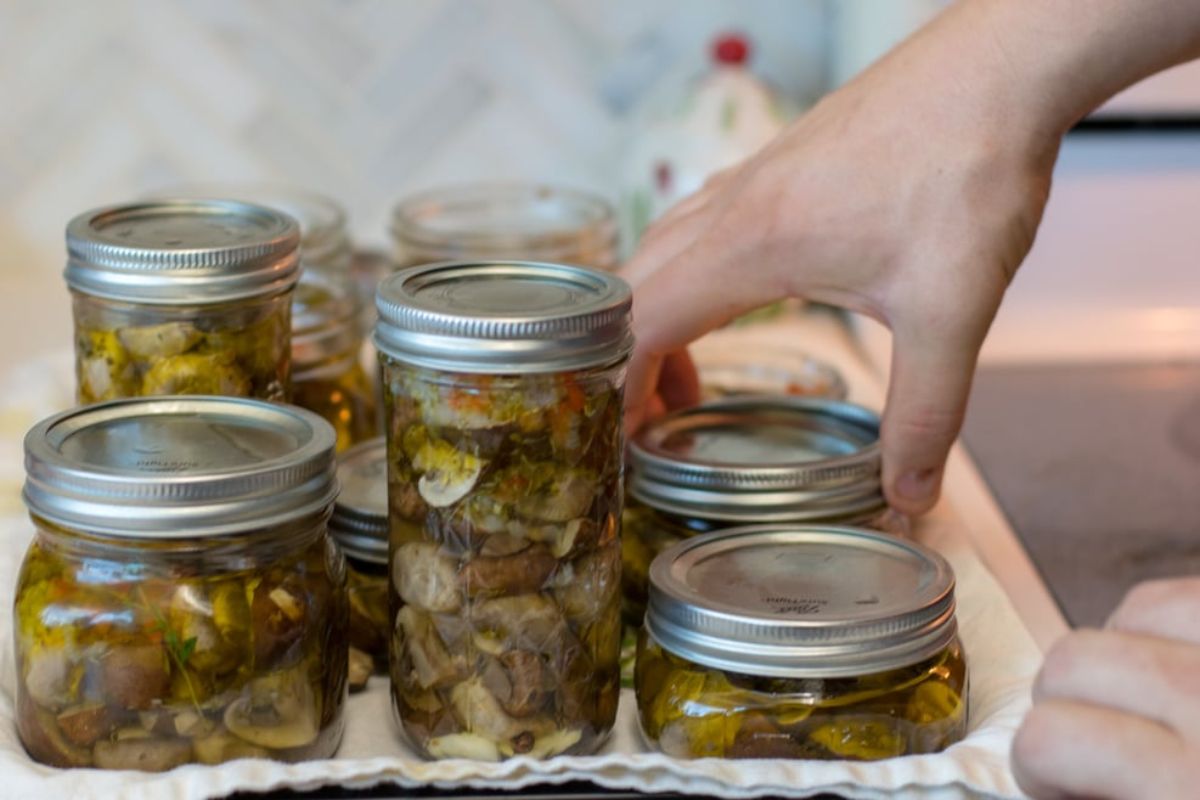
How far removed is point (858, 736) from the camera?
646 mm

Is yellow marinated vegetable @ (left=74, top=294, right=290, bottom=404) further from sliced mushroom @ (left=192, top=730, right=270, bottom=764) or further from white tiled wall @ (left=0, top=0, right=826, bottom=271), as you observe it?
white tiled wall @ (left=0, top=0, right=826, bottom=271)

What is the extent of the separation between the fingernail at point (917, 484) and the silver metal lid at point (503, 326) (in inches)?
9.3

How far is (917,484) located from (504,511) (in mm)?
296

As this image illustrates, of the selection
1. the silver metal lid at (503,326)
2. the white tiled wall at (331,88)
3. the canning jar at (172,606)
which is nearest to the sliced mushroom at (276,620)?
the canning jar at (172,606)

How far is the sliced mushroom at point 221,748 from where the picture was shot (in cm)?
63

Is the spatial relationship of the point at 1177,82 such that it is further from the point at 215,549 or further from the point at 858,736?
the point at 215,549

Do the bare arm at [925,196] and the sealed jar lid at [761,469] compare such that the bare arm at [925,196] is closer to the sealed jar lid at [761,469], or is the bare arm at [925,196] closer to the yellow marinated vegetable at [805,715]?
the sealed jar lid at [761,469]

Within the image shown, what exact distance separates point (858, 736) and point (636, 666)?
11 cm

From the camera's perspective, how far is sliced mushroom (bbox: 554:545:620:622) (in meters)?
0.65

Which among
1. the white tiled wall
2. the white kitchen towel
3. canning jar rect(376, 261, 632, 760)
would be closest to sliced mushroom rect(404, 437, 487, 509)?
canning jar rect(376, 261, 632, 760)

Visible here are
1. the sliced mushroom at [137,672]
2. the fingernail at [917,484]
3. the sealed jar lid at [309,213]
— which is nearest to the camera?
the sliced mushroom at [137,672]

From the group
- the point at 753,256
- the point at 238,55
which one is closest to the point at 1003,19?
the point at 753,256

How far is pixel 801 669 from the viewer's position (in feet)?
2.10

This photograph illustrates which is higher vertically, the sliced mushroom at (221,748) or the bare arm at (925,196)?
the bare arm at (925,196)
